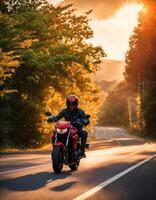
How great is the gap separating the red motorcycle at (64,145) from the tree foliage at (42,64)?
743 inches

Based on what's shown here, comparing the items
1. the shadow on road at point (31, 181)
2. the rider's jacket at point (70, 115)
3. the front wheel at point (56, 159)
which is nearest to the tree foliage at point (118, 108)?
the rider's jacket at point (70, 115)

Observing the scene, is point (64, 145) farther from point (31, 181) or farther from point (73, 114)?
point (31, 181)

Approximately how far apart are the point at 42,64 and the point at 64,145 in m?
20.2

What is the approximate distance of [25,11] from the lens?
3581cm

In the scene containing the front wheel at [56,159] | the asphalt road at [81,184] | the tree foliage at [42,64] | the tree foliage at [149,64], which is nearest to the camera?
the asphalt road at [81,184]

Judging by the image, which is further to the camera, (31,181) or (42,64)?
(42,64)

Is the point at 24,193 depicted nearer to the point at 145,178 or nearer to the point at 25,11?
the point at 145,178

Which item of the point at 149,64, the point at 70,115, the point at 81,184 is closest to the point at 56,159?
the point at 70,115

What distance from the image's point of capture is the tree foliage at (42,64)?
110 ft

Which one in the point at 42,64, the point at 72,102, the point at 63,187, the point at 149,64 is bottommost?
the point at 63,187

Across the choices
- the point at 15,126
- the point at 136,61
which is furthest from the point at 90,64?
the point at 136,61

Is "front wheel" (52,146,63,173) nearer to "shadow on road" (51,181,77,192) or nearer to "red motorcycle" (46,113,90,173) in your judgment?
"red motorcycle" (46,113,90,173)

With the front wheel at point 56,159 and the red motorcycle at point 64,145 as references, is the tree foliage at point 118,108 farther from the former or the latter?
the front wheel at point 56,159

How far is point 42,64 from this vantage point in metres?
32.4
